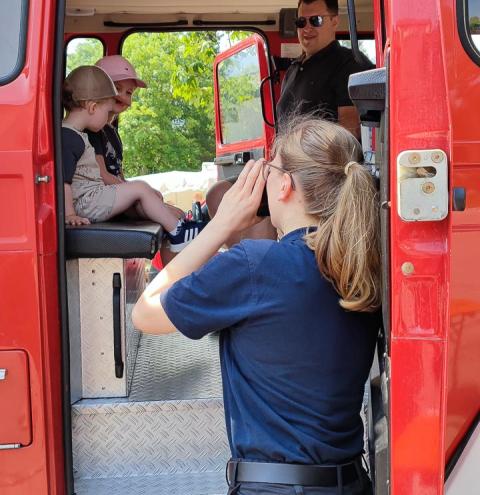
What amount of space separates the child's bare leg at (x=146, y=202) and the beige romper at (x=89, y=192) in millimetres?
45

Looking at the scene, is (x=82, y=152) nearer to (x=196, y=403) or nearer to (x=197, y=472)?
(x=196, y=403)

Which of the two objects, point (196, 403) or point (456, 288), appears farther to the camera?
point (196, 403)

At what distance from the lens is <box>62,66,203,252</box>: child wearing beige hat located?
9.38 feet

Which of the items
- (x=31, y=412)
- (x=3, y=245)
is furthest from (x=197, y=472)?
(x=3, y=245)

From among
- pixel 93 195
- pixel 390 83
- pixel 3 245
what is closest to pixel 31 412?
pixel 3 245

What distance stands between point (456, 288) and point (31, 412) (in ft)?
4.10

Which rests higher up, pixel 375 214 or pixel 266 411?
pixel 375 214

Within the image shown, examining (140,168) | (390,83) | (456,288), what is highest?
(140,168)

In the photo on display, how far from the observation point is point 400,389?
1379mm

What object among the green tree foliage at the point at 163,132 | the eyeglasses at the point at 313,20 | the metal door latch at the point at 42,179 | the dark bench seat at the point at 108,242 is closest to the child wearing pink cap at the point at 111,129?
the eyeglasses at the point at 313,20

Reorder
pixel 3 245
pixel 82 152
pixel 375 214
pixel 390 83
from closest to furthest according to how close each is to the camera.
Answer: pixel 390 83 < pixel 375 214 < pixel 3 245 < pixel 82 152

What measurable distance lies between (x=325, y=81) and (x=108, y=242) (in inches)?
63.6

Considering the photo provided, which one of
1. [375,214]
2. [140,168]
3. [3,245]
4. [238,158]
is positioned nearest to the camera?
[375,214]

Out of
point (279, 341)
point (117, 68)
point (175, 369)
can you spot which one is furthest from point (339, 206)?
point (117, 68)
